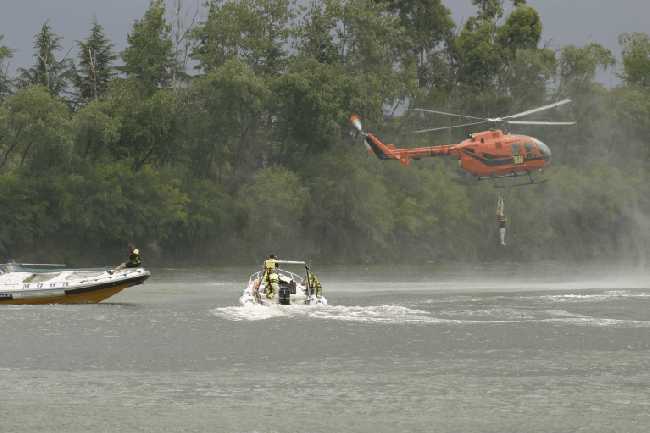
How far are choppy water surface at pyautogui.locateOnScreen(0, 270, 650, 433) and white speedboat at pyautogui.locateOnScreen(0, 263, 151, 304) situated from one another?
0.75 metres

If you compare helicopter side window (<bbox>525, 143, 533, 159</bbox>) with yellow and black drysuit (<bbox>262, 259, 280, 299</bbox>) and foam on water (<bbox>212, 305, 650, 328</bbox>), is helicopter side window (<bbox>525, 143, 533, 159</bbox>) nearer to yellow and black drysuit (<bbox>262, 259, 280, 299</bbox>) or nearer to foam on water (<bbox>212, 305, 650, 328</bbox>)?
foam on water (<bbox>212, 305, 650, 328</bbox>)

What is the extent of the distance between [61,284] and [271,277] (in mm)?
11994

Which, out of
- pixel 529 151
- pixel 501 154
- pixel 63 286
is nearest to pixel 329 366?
pixel 63 286

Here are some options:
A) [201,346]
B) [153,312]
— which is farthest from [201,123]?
[201,346]

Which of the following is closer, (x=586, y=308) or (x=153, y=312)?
(x=153, y=312)

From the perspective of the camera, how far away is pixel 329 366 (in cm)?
4994

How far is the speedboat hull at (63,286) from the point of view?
6906 cm

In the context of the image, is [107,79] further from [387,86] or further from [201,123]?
[387,86]

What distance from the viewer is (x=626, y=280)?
348 feet

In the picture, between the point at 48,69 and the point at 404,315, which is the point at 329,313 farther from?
the point at 48,69

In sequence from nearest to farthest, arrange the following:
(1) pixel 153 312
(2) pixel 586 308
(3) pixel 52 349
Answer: (3) pixel 52 349
(1) pixel 153 312
(2) pixel 586 308

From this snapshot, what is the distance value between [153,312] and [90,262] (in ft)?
147

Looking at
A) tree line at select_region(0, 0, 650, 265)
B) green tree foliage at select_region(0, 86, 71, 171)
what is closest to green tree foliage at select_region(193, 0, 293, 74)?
tree line at select_region(0, 0, 650, 265)

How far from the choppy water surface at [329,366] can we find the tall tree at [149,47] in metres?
50.7
